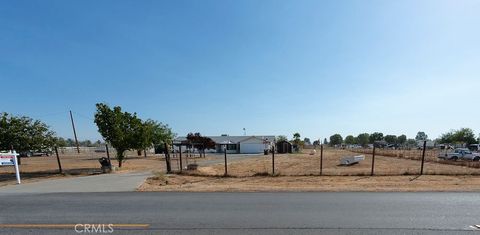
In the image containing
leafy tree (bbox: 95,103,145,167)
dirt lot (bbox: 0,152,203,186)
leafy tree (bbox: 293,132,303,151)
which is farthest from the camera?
leafy tree (bbox: 293,132,303,151)

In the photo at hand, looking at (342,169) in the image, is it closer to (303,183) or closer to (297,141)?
(303,183)

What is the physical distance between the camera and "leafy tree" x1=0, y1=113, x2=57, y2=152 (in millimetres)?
24281

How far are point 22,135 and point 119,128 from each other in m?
5.99

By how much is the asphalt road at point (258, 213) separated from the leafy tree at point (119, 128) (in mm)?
14831

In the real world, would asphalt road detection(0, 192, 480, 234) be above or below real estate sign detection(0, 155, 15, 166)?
below

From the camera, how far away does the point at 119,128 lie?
91.0ft

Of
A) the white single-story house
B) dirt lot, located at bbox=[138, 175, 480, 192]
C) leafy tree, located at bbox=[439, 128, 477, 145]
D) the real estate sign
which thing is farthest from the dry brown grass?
leafy tree, located at bbox=[439, 128, 477, 145]

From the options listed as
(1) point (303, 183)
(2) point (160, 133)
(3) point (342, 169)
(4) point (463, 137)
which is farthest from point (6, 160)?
(4) point (463, 137)

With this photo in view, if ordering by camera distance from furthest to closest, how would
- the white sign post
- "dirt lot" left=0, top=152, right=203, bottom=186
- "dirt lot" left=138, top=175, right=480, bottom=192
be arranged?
"dirt lot" left=0, top=152, right=203, bottom=186, the white sign post, "dirt lot" left=138, top=175, right=480, bottom=192

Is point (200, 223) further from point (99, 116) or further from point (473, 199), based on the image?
point (99, 116)

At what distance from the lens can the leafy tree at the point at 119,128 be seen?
27203 millimetres

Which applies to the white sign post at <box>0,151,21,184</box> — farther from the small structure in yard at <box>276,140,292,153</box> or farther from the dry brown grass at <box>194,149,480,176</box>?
the small structure in yard at <box>276,140,292,153</box>

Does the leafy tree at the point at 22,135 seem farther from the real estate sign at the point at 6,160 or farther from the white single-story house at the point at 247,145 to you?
the white single-story house at the point at 247,145

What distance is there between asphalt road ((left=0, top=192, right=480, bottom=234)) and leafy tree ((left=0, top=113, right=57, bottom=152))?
13.3m
